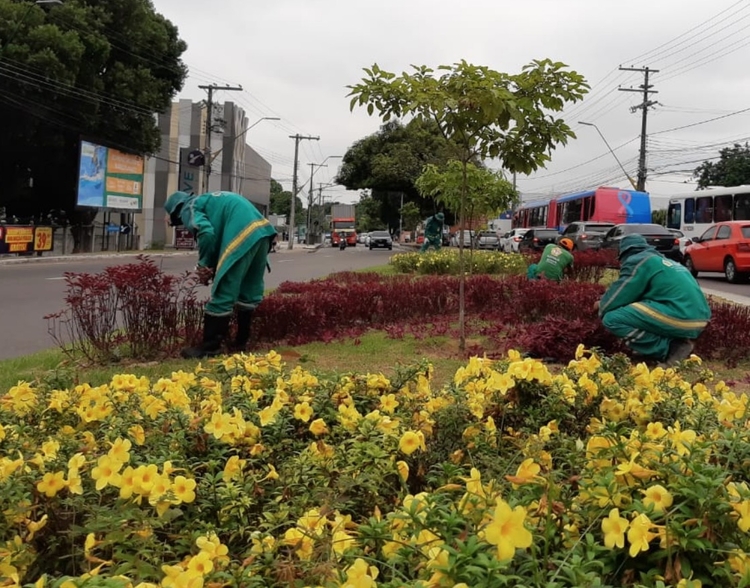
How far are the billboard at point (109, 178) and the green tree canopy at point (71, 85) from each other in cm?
52

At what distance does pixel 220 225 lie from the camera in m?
6.06

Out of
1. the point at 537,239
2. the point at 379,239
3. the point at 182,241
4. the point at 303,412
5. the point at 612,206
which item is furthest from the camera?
the point at 379,239

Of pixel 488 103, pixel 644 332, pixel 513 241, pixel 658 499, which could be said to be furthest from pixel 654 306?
pixel 513 241

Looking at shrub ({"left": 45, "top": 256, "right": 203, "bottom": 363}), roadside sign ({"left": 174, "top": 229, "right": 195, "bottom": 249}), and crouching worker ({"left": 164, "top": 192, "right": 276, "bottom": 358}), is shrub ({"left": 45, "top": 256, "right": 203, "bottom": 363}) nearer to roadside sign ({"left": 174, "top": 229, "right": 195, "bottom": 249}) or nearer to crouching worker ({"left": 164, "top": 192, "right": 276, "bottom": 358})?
crouching worker ({"left": 164, "top": 192, "right": 276, "bottom": 358})

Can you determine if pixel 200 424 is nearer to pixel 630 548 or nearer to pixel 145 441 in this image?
pixel 145 441

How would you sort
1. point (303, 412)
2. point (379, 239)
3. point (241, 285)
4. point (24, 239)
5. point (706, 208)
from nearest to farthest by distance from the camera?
point (303, 412)
point (241, 285)
point (24, 239)
point (706, 208)
point (379, 239)

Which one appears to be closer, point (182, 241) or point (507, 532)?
point (507, 532)

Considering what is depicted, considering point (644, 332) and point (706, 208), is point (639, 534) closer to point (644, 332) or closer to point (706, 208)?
point (644, 332)

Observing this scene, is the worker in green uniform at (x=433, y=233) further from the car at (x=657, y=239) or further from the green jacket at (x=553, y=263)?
the green jacket at (x=553, y=263)

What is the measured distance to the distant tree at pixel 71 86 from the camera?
23.3m

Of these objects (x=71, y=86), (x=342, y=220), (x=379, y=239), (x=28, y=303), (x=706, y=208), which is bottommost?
(x=28, y=303)

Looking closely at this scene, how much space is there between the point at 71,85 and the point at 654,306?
2368 centimetres

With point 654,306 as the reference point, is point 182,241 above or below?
above

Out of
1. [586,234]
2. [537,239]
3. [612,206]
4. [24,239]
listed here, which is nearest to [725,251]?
[586,234]
